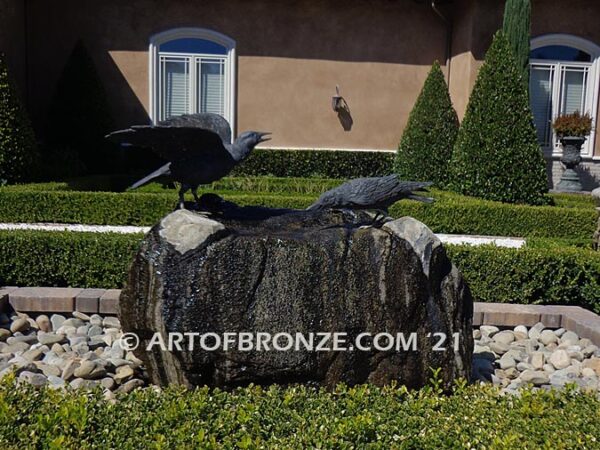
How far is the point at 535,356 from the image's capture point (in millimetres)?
4363

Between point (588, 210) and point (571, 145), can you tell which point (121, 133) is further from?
point (571, 145)

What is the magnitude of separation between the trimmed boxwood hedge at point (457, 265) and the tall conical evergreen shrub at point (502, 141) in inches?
189

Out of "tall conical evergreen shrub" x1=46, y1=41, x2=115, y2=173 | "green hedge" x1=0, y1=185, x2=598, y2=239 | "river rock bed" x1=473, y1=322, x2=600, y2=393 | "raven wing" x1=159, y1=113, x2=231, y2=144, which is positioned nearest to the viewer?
"raven wing" x1=159, y1=113, x2=231, y2=144

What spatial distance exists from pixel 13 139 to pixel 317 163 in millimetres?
6576

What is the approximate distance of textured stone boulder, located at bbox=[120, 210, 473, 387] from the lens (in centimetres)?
316

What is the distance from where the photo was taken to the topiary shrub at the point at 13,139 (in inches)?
388

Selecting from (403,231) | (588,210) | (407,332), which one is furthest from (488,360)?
(588,210)

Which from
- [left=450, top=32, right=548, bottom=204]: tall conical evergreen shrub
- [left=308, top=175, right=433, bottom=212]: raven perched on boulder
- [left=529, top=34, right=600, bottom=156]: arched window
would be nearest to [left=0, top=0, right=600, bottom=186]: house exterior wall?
[left=529, top=34, right=600, bottom=156]: arched window

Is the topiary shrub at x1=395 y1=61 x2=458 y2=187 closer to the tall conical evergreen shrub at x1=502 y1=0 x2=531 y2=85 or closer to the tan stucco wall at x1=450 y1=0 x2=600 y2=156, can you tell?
the tan stucco wall at x1=450 y1=0 x2=600 y2=156

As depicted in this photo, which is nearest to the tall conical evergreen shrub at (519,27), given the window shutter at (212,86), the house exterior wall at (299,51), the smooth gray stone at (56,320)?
the house exterior wall at (299,51)

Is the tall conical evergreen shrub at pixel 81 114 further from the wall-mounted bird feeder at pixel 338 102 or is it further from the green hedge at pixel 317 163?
the wall-mounted bird feeder at pixel 338 102

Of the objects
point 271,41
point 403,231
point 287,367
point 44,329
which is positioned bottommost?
point 44,329

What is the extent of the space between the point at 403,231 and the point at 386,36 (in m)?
12.0

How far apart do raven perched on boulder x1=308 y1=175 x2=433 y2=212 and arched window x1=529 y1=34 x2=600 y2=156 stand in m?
11.5
